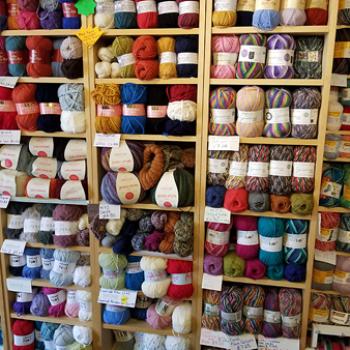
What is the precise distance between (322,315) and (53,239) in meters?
1.22

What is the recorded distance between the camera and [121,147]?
146 cm

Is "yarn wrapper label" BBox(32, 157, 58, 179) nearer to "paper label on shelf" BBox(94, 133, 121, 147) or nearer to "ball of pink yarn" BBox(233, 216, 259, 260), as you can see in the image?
"paper label on shelf" BBox(94, 133, 121, 147)

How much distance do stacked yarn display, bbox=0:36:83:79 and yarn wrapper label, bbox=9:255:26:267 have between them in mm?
832

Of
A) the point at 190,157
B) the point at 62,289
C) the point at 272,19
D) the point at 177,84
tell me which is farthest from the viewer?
A: the point at 62,289

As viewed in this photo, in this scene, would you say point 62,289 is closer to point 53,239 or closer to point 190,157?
point 53,239

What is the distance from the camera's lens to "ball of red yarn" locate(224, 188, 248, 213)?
1417 millimetres

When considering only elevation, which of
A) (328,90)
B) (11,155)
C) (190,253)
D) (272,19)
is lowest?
(190,253)

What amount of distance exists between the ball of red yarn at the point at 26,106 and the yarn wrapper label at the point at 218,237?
0.87 metres

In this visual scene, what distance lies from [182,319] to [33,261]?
2.42ft

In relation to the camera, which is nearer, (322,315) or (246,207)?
(246,207)

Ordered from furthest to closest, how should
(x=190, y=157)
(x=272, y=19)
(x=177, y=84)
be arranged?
(x=190, y=157) < (x=177, y=84) < (x=272, y=19)

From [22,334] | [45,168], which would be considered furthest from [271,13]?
[22,334]

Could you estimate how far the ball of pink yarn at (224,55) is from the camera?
1360 millimetres

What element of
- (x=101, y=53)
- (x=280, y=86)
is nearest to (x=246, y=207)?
(x=280, y=86)
